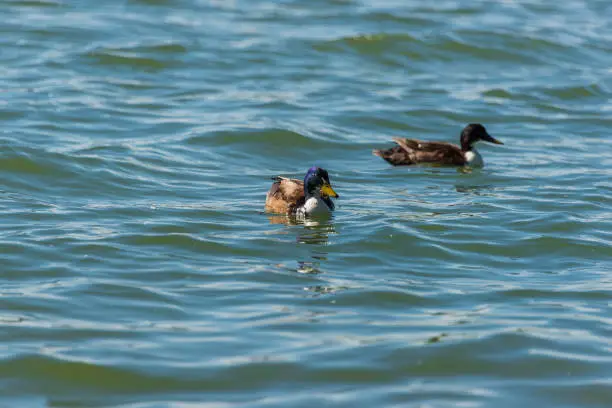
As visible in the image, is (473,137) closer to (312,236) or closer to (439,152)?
(439,152)

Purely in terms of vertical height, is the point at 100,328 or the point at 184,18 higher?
the point at 184,18

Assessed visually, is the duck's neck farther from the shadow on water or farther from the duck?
the shadow on water

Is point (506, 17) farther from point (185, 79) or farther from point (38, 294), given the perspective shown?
point (38, 294)

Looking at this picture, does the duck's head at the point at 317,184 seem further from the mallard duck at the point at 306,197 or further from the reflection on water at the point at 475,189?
the reflection on water at the point at 475,189

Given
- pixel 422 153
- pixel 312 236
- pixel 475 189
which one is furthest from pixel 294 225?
pixel 422 153

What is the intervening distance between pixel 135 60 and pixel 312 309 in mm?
13343

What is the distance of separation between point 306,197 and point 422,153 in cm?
370

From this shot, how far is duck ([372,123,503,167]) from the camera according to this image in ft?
55.5

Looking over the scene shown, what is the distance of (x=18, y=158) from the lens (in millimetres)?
15453

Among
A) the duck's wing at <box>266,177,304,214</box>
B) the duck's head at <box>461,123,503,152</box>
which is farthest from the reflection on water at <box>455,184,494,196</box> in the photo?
the duck's wing at <box>266,177,304,214</box>

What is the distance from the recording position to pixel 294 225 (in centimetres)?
1341

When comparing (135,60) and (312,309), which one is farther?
(135,60)

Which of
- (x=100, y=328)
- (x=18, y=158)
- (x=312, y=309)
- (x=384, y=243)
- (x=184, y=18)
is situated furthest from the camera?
(x=184, y=18)

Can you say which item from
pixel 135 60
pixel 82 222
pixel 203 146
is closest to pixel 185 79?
pixel 135 60
